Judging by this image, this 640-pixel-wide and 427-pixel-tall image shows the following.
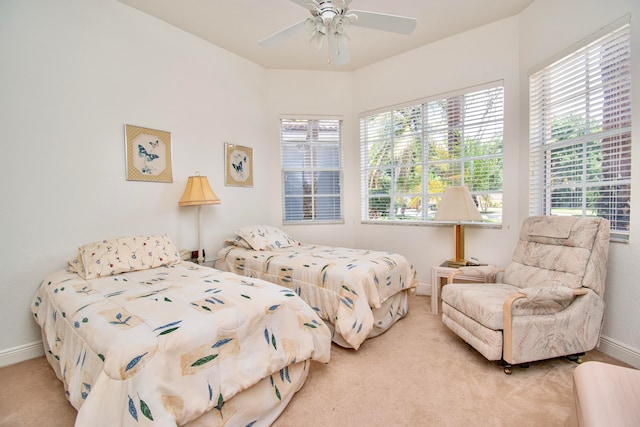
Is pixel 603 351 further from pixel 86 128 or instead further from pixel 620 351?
pixel 86 128

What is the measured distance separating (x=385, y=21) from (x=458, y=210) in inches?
74.5

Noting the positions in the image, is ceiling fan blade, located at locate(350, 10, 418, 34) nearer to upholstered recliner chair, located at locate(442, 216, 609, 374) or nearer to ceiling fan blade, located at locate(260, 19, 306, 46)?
ceiling fan blade, located at locate(260, 19, 306, 46)

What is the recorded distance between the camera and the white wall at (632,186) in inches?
75.4

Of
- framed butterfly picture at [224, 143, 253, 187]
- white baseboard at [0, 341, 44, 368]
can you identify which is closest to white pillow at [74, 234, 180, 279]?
white baseboard at [0, 341, 44, 368]

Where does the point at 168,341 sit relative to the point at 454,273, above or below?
above

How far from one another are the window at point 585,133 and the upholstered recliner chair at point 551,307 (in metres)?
0.28

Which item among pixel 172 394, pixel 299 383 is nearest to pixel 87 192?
pixel 172 394

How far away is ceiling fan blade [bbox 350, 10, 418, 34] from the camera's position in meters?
2.01

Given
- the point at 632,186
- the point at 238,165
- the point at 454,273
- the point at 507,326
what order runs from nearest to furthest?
the point at 507,326, the point at 632,186, the point at 454,273, the point at 238,165

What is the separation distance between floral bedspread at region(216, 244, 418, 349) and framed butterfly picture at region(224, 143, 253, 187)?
40.3 inches

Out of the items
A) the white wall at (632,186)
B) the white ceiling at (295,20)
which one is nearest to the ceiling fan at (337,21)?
the white ceiling at (295,20)

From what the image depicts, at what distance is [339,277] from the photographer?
225 centimetres

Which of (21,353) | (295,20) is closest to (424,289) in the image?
(295,20)

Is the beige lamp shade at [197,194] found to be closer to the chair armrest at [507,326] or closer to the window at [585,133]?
the chair armrest at [507,326]
